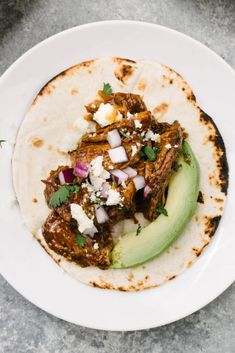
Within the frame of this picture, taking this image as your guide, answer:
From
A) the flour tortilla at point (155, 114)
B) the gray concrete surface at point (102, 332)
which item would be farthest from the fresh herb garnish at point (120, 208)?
the gray concrete surface at point (102, 332)

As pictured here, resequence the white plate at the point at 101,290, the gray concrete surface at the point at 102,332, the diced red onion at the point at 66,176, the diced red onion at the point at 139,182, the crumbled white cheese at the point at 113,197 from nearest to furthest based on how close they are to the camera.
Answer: the crumbled white cheese at the point at 113,197, the diced red onion at the point at 139,182, the diced red onion at the point at 66,176, the white plate at the point at 101,290, the gray concrete surface at the point at 102,332

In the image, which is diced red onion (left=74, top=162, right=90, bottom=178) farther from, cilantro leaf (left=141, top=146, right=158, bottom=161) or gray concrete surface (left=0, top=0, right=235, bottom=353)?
gray concrete surface (left=0, top=0, right=235, bottom=353)

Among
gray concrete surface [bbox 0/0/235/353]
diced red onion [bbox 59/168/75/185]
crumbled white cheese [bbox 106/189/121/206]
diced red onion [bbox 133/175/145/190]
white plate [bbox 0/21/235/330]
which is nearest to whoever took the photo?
crumbled white cheese [bbox 106/189/121/206]

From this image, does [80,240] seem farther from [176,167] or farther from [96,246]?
[176,167]

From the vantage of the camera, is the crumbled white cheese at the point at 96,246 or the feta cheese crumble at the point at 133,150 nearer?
Answer: the feta cheese crumble at the point at 133,150

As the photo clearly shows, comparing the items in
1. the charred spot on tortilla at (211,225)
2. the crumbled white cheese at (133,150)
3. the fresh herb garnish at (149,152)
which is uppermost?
the crumbled white cheese at (133,150)

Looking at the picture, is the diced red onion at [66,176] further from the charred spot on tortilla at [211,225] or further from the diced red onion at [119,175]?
the charred spot on tortilla at [211,225]

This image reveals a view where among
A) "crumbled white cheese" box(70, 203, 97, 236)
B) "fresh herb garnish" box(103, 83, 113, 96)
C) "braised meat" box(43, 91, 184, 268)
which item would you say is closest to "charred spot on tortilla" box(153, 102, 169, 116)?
"braised meat" box(43, 91, 184, 268)
